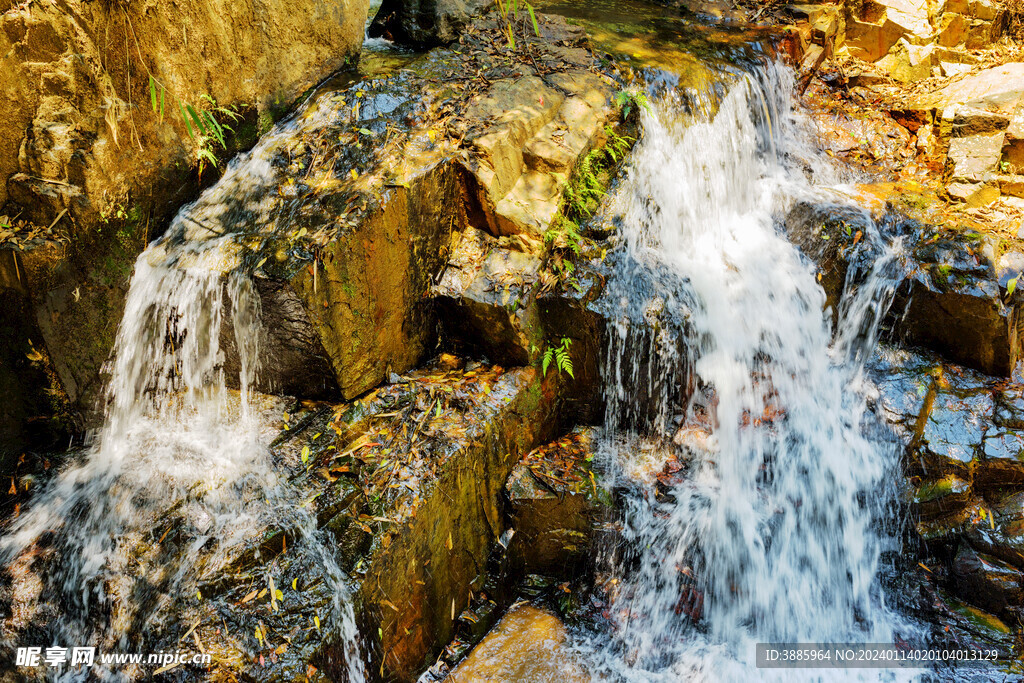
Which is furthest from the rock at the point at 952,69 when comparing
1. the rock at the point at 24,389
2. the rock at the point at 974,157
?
the rock at the point at 24,389

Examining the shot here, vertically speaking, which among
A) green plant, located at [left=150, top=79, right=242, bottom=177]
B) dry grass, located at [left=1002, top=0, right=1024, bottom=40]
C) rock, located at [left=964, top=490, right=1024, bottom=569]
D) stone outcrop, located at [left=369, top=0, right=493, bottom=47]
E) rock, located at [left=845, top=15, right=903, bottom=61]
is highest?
dry grass, located at [left=1002, top=0, right=1024, bottom=40]

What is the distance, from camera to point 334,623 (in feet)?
9.89

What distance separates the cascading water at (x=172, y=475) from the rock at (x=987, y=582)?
155 inches

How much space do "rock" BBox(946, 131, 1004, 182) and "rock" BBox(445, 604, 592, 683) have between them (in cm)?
547

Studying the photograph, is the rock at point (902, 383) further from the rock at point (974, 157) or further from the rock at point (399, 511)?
the rock at point (399, 511)

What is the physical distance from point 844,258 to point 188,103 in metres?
5.15

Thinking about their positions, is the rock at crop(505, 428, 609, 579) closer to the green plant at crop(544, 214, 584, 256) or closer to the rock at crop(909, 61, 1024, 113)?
the green plant at crop(544, 214, 584, 256)

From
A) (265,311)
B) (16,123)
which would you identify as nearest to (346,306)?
(265,311)

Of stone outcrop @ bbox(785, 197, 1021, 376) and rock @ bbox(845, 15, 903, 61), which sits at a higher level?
rock @ bbox(845, 15, 903, 61)

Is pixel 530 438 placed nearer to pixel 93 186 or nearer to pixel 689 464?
pixel 689 464

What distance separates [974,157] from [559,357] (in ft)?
15.2

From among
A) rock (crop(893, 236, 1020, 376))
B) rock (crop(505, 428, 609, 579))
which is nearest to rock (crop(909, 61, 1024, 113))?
rock (crop(893, 236, 1020, 376))

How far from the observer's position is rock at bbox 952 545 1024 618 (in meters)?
3.75

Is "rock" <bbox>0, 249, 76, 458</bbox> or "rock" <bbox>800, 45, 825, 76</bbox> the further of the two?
"rock" <bbox>800, 45, 825, 76</bbox>
